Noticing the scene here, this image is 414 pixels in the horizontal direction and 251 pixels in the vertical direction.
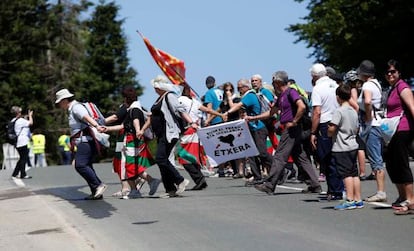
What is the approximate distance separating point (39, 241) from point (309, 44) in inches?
1684

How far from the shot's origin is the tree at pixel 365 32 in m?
43.8

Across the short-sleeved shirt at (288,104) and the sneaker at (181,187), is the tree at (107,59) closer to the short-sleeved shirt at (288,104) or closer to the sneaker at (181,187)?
the sneaker at (181,187)

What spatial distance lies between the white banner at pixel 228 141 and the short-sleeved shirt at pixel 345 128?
12.5ft

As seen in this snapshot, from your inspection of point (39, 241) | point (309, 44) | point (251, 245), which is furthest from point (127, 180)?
point (309, 44)

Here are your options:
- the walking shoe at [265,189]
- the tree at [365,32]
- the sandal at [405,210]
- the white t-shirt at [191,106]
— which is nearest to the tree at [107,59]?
the tree at [365,32]

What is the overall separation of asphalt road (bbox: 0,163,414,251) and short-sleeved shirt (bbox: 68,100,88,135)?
111 centimetres

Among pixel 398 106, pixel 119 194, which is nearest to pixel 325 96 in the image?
pixel 398 106

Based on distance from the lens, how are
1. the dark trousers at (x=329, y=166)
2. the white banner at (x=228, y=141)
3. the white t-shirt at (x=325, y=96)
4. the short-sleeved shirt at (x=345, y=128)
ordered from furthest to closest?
the white banner at (x=228, y=141) → the white t-shirt at (x=325, y=96) → the dark trousers at (x=329, y=166) → the short-sleeved shirt at (x=345, y=128)

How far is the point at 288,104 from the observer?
1281 centimetres

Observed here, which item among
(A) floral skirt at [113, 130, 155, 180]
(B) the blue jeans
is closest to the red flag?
(A) floral skirt at [113, 130, 155, 180]

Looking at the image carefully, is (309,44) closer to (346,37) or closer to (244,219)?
(346,37)

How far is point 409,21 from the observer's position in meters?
43.4

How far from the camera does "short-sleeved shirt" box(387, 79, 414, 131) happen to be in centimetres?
1025

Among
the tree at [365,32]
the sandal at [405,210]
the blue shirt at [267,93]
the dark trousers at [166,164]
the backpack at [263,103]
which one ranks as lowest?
the sandal at [405,210]
